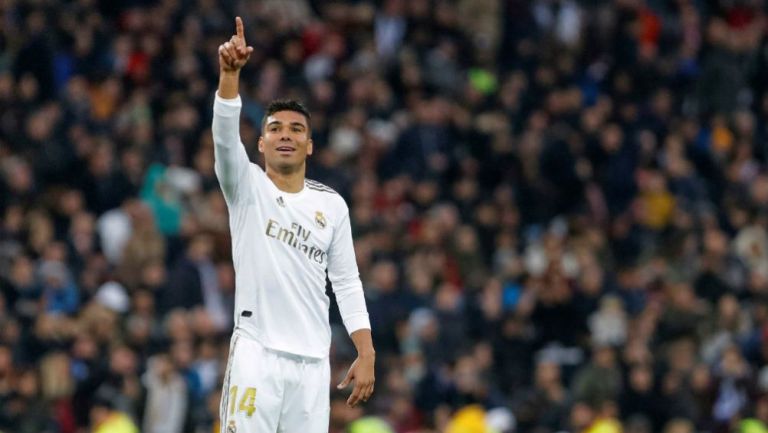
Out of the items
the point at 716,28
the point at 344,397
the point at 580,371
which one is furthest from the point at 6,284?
the point at 716,28

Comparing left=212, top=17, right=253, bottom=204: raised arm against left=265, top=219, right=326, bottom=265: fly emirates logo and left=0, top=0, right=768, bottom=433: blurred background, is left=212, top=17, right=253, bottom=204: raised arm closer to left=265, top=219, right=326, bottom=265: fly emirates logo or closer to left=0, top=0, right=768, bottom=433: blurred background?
left=265, top=219, right=326, bottom=265: fly emirates logo

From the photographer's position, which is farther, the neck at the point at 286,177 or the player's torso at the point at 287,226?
the neck at the point at 286,177

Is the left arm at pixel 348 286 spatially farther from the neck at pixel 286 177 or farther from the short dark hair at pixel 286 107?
the short dark hair at pixel 286 107

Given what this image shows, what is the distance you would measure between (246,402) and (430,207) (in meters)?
11.0

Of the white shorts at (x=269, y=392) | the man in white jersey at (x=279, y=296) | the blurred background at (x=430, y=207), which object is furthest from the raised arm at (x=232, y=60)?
the blurred background at (x=430, y=207)

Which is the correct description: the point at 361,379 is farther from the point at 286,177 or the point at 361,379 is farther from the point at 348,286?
the point at 286,177

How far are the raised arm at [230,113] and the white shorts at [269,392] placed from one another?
2.67 feet

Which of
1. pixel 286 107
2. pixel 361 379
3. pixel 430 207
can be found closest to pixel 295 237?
pixel 286 107

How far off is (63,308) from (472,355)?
409 cm

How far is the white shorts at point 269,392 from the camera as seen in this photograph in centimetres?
768

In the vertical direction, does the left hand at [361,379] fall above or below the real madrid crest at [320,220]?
below

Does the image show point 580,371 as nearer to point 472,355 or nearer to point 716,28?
point 472,355

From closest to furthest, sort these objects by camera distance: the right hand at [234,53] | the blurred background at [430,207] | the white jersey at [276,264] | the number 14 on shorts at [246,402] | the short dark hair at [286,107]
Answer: the right hand at [234,53], the number 14 on shorts at [246,402], the white jersey at [276,264], the short dark hair at [286,107], the blurred background at [430,207]

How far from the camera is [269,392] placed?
770 cm
